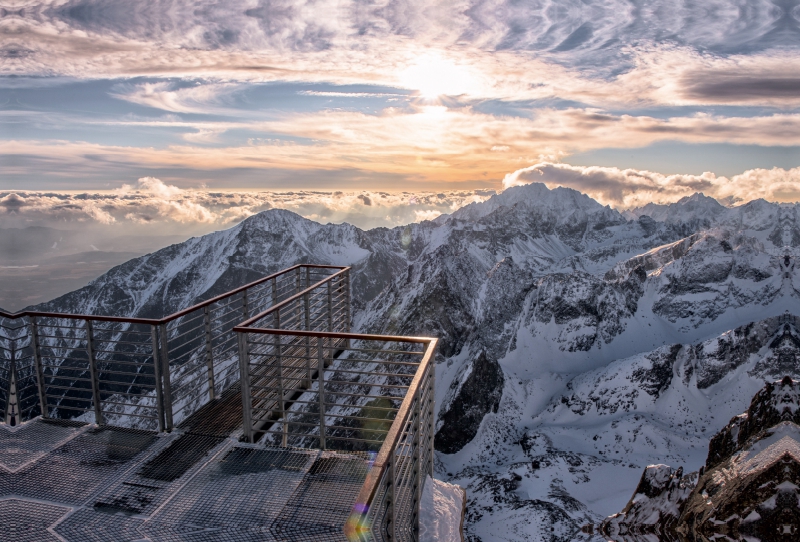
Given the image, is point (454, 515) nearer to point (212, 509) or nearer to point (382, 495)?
point (382, 495)

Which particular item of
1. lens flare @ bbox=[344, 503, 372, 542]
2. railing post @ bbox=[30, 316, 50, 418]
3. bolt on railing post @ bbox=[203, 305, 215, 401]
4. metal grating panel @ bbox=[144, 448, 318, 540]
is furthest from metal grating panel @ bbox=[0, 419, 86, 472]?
lens flare @ bbox=[344, 503, 372, 542]

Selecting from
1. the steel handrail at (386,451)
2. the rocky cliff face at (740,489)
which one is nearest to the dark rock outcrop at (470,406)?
the rocky cliff face at (740,489)

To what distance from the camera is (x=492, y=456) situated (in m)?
94.6

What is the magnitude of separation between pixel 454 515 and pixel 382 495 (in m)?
2.57

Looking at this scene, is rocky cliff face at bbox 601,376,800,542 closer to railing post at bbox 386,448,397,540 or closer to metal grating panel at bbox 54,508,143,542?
railing post at bbox 386,448,397,540

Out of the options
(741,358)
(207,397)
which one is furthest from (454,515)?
(741,358)

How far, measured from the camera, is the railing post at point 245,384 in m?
6.82

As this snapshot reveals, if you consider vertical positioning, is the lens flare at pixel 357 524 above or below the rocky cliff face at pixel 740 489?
above

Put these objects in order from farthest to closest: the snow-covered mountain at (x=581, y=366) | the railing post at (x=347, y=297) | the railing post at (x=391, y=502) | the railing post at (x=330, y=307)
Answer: the snow-covered mountain at (x=581, y=366) → the railing post at (x=347, y=297) → the railing post at (x=330, y=307) → the railing post at (x=391, y=502)

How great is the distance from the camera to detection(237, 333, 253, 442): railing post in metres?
6.82

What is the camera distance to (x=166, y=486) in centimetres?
584

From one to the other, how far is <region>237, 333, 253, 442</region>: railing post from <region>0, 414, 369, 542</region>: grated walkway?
0.78 ft

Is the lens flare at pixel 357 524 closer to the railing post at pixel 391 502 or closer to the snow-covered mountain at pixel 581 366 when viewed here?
the railing post at pixel 391 502

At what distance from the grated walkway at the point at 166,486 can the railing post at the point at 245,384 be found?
24 centimetres
